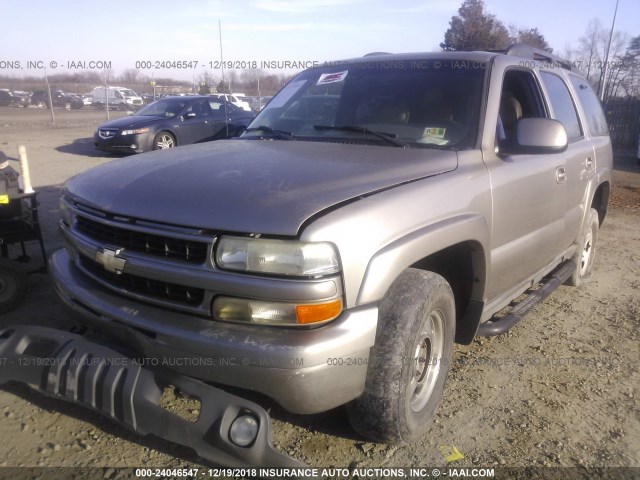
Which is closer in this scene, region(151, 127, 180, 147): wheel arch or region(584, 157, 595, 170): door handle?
region(584, 157, 595, 170): door handle

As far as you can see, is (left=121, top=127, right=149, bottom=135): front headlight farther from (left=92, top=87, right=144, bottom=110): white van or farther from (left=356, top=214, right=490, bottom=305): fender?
(left=92, top=87, right=144, bottom=110): white van

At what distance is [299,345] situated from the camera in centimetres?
198

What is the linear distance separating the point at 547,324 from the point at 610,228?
4.34 m

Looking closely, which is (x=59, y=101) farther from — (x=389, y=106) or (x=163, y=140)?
(x=389, y=106)

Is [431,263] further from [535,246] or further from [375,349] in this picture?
[535,246]

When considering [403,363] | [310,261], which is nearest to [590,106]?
[403,363]

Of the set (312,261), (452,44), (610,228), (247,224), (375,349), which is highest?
(452,44)

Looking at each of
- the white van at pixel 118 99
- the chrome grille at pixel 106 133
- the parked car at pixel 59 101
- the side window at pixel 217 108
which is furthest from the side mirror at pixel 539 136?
the parked car at pixel 59 101

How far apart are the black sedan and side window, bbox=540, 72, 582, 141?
9.26 meters

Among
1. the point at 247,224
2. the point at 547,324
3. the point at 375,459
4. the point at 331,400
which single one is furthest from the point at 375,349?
the point at 547,324

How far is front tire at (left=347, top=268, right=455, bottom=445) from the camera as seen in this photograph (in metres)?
2.27

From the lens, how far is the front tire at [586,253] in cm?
476

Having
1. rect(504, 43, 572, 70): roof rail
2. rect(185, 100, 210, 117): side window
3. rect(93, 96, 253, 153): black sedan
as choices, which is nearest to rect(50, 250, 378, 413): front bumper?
rect(504, 43, 572, 70): roof rail

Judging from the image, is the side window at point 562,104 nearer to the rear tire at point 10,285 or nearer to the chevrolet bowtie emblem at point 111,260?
the chevrolet bowtie emblem at point 111,260
